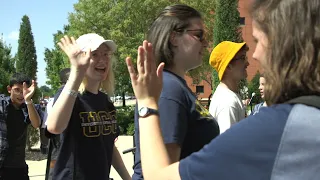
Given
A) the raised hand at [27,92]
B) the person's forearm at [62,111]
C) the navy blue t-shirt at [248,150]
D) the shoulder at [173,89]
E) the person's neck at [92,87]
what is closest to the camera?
the navy blue t-shirt at [248,150]

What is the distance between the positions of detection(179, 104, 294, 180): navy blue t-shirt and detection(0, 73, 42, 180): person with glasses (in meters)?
3.64

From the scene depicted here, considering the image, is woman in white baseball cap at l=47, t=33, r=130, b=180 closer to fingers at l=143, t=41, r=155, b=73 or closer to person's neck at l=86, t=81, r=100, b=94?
person's neck at l=86, t=81, r=100, b=94

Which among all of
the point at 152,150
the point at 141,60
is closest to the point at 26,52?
the point at 141,60

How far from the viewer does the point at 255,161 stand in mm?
1259

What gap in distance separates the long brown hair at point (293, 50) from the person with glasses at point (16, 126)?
12.4ft

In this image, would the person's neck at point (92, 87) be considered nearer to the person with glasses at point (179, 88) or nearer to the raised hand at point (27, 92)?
the person with glasses at point (179, 88)

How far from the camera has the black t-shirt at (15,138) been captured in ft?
14.9

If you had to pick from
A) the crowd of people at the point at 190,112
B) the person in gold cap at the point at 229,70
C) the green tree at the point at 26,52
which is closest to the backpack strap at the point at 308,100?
the crowd of people at the point at 190,112

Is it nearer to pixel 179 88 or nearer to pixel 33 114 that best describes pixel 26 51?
pixel 33 114

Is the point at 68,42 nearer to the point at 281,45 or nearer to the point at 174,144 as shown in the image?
the point at 174,144

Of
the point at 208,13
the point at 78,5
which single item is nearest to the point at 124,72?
the point at 78,5

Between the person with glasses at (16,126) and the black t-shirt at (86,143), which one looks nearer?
the black t-shirt at (86,143)

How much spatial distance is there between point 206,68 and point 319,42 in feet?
96.3

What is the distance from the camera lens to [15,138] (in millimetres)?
4746
